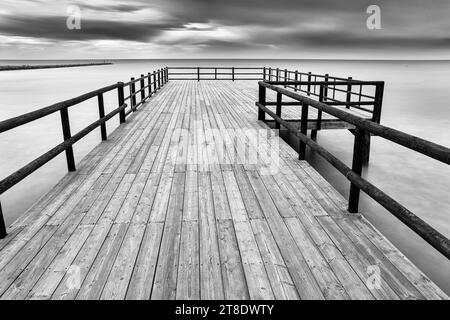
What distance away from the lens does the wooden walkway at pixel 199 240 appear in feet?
8.39

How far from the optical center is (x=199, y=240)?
3.22 meters

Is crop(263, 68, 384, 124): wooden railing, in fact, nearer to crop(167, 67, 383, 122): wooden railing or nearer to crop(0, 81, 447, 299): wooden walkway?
crop(167, 67, 383, 122): wooden railing

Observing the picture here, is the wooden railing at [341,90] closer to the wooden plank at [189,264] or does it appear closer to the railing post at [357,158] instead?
the railing post at [357,158]

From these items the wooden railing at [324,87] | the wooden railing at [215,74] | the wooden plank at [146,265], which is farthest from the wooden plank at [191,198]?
the wooden railing at [215,74]

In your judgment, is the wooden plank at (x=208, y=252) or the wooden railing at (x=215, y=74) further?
the wooden railing at (x=215, y=74)

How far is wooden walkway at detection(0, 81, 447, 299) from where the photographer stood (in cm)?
256

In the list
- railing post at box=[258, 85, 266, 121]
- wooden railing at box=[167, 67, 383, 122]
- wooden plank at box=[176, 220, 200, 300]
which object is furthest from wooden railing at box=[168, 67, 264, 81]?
wooden plank at box=[176, 220, 200, 300]

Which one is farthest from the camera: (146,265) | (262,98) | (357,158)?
(262,98)

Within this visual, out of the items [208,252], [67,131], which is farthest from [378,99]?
[208,252]

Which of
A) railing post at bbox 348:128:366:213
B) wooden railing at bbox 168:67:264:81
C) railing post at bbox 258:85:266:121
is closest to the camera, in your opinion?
railing post at bbox 348:128:366:213

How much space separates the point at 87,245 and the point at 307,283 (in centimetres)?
195

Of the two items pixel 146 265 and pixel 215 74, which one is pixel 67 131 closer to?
pixel 146 265

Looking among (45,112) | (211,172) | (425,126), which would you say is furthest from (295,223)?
(425,126)
